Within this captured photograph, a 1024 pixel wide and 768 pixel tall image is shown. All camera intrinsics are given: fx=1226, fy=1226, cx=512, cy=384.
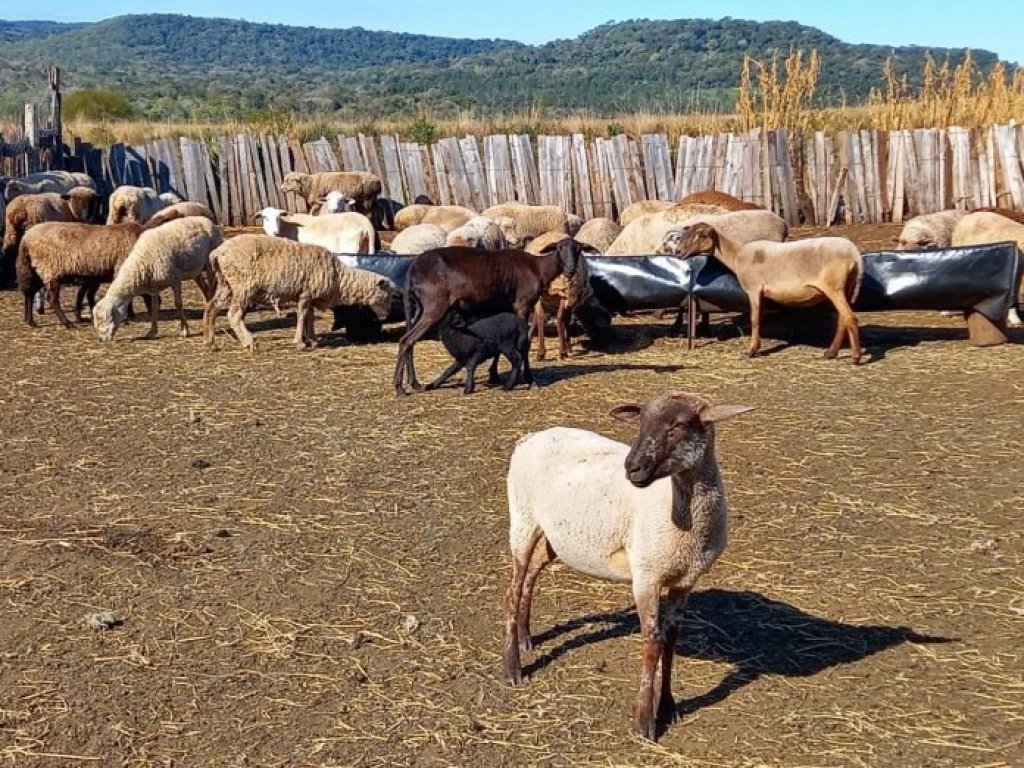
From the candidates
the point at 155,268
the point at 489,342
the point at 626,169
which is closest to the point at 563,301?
the point at 489,342

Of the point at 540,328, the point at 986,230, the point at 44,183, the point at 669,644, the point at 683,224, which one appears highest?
the point at 44,183

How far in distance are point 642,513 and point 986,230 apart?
1010cm

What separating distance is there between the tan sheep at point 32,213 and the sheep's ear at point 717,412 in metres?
12.5

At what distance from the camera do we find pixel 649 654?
4652mm

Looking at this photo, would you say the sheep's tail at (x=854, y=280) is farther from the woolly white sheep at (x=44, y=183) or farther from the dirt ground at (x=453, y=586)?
the woolly white sheep at (x=44, y=183)

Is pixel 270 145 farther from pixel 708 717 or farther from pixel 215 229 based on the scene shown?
pixel 708 717

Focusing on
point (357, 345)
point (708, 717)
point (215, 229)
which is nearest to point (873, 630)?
point (708, 717)

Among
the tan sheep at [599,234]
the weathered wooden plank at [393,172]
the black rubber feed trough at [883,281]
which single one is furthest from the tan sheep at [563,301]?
the weathered wooden plank at [393,172]

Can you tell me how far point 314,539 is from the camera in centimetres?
685

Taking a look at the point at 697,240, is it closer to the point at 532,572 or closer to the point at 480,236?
the point at 480,236

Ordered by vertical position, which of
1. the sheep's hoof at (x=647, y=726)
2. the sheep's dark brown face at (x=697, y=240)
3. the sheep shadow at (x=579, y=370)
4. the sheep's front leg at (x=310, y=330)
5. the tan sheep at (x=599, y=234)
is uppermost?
the sheep's dark brown face at (x=697, y=240)

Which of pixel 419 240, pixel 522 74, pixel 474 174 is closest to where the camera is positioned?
pixel 419 240

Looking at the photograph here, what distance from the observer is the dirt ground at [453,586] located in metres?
4.76

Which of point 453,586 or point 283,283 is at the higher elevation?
point 283,283
